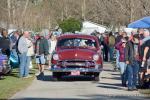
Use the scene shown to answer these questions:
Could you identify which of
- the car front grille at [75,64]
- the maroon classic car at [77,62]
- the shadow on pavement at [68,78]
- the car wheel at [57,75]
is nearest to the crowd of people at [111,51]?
the shadow on pavement at [68,78]

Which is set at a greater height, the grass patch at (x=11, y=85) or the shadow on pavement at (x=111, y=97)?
the grass patch at (x=11, y=85)

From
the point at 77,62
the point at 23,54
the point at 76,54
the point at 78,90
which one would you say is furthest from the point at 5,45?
the point at 78,90

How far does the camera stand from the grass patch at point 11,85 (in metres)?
17.8

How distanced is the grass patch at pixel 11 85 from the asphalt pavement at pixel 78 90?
9.4 inches

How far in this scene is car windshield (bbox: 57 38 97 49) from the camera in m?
23.5

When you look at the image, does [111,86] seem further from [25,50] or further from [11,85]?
Result: [25,50]

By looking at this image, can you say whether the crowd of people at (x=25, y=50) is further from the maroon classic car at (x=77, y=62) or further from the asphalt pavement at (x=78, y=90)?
the maroon classic car at (x=77, y=62)

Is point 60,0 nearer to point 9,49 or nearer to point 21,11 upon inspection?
point 21,11

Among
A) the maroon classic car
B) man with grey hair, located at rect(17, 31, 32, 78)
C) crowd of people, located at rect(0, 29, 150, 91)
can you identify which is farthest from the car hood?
man with grey hair, located at rect(17, 31, 32, 78)

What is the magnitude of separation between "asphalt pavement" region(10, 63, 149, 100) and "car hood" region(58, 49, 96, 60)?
2.95ft

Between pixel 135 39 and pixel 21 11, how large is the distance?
39690 millimetres

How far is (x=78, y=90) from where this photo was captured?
743 inches

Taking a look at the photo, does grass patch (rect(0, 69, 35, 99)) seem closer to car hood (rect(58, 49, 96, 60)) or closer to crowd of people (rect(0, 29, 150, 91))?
crowd of people (rect(0, 29, 150, 91))

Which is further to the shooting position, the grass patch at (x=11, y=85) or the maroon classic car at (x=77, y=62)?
the maroon classic car at (x=77, y=62)
